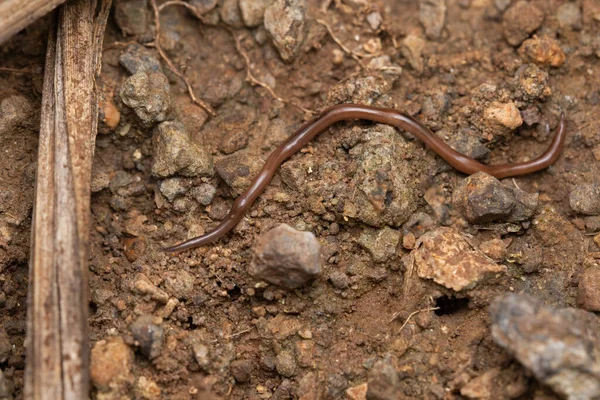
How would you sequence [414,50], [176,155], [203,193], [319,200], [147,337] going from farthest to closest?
[414,50] < [203,193] < [176,155] < [319,200] < [147,337]

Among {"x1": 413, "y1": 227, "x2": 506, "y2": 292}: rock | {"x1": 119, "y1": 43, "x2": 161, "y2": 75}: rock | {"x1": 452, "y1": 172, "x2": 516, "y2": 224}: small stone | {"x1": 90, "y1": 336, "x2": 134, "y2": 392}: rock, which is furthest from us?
{"x1": 119, "y1": 43, "x2": 161, "y2": 75}: rock

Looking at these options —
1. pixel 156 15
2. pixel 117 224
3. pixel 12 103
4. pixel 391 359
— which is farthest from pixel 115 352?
pixel 156 15

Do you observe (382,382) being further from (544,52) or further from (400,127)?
(544,52)

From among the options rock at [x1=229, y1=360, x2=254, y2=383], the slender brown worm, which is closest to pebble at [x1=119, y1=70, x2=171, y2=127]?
the slender brown worm

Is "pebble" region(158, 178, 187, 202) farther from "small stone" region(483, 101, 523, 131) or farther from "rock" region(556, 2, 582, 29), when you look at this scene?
"rock" region(556, 2, 582, 29)

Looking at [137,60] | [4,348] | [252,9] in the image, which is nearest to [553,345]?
[4,348]


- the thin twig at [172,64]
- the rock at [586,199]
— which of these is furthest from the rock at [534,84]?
the thin twig at [172,64]

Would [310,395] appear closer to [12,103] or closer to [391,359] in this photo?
[391,359]
